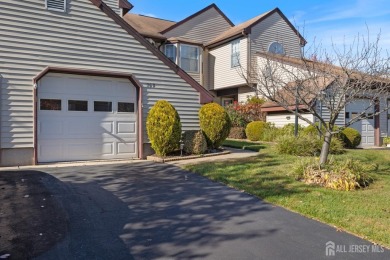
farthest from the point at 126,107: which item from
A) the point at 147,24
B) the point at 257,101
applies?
the point at 147,24

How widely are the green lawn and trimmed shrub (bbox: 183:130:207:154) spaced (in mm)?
1749

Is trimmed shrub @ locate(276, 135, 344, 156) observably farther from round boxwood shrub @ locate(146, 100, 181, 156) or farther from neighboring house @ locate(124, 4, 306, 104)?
neighboring house @ locate(124, 4, 306, 104)

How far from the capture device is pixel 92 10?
10.9m

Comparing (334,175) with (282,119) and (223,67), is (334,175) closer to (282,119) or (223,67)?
(282,119)

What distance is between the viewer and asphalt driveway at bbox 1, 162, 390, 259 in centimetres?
405

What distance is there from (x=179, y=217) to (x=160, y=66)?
771 cm

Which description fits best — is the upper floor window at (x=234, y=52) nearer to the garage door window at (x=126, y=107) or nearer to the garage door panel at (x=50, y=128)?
the garage door window at (x=126, y=107)

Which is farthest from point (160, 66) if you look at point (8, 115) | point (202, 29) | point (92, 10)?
point (202, 29)

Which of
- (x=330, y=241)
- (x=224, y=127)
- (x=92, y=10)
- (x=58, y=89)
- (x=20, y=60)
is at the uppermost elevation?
(x=92, y=10)

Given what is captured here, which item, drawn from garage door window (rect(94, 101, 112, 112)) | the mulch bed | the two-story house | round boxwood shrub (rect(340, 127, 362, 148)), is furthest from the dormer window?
round boxwood shrub (rect(340, 127, 362, 148))

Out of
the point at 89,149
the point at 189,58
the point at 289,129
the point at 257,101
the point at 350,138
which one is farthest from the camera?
the point at 189,58

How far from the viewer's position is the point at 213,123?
12141 mm

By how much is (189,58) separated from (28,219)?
19.7 meters

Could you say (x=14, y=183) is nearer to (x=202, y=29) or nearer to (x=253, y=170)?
(x=253, y=170)
